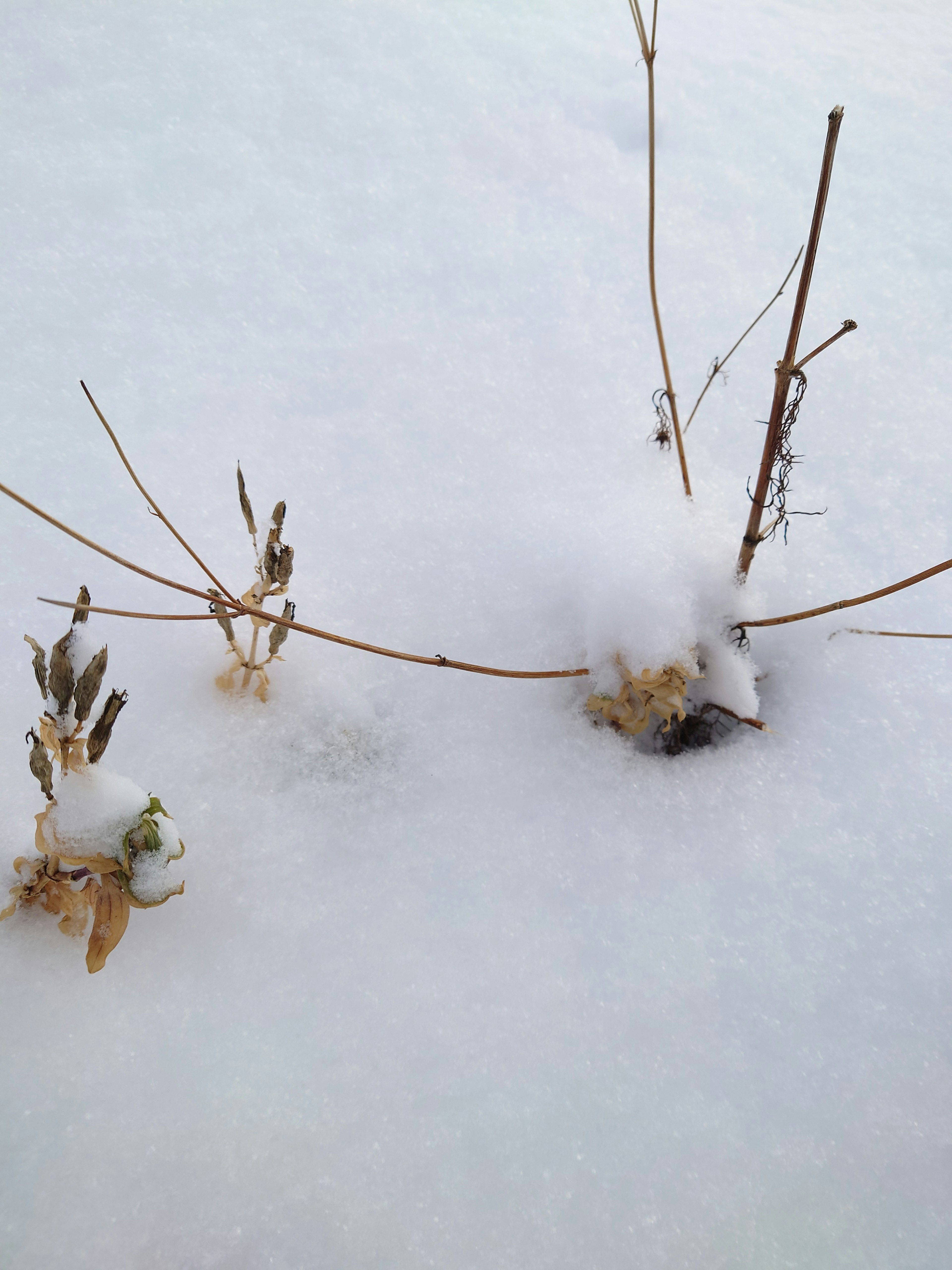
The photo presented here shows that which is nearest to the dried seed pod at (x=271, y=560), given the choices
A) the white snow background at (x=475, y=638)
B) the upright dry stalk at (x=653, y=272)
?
the white snow background at (x=475, y=638)

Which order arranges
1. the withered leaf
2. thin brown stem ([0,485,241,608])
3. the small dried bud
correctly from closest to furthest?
thin brown stem ([0,485,241,608]) < the withered leaf < the small dried bud

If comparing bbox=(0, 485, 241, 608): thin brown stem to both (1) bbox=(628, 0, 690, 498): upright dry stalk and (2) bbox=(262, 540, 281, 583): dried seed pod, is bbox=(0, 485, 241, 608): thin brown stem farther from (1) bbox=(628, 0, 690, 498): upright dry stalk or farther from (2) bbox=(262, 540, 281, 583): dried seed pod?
(1) bbox=(628, 0, 690, 498): upright dry stalk

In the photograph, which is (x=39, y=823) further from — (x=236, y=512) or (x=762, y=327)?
(x=762, y=327)

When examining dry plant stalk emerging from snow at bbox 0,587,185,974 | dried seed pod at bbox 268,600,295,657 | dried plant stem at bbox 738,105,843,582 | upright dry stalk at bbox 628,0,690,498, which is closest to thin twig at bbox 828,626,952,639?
dried plant stem at bbox 738,105,843,582

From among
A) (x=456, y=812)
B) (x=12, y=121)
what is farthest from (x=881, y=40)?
(x=456, y=812)

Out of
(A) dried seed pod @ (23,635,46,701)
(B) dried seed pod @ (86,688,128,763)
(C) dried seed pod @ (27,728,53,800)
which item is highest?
(A) dried seed pod @ (23,635,46,701)

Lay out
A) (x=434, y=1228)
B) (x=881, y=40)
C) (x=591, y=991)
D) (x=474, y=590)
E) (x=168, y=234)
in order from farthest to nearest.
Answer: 1. (x=881, y=40)
2. (x=168, y=234)
3. (x=474, y=590)
4. (x=591, y=991)
5. (x=434, y=1228)
